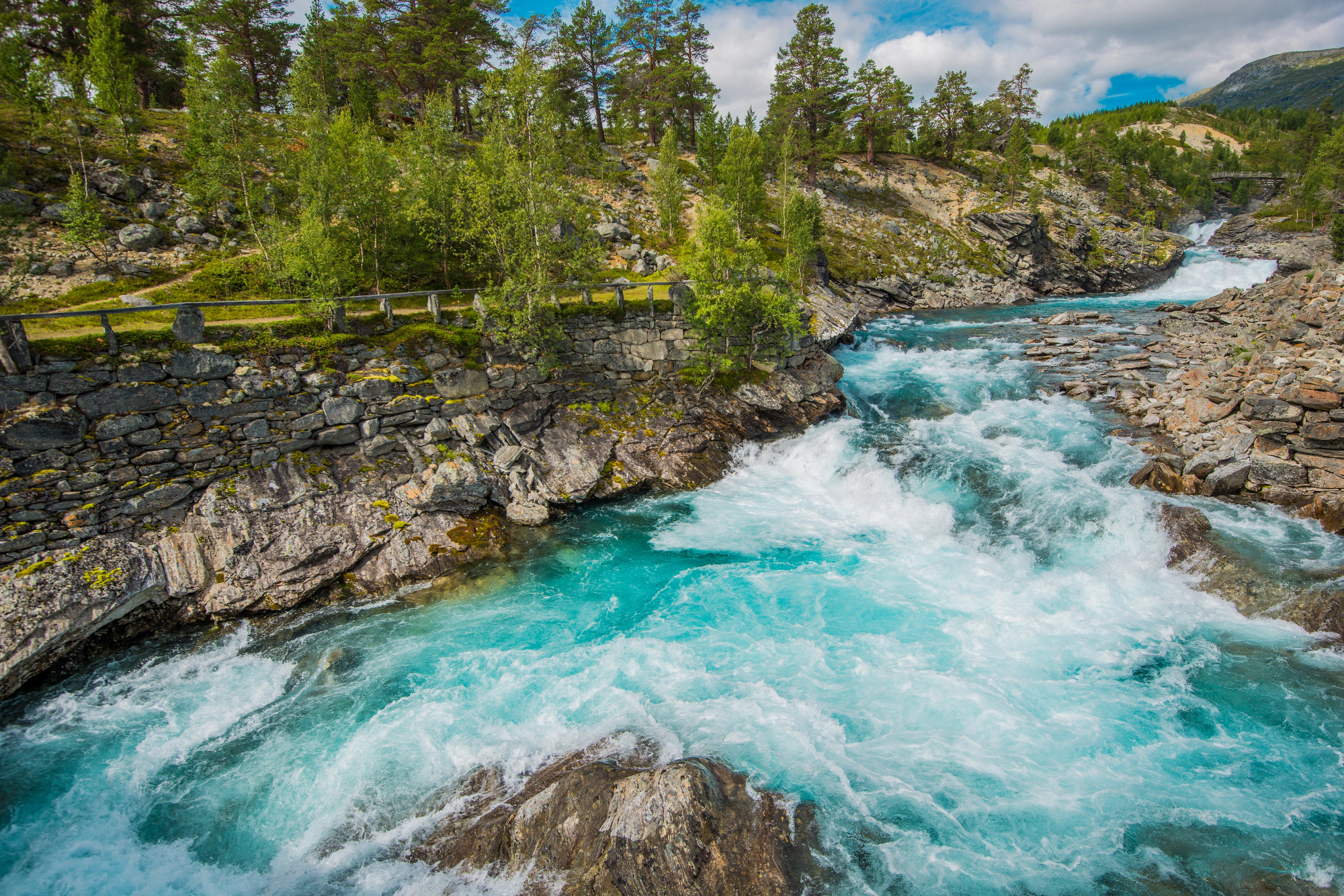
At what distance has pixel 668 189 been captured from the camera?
42312mm

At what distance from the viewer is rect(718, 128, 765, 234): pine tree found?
4234 cm

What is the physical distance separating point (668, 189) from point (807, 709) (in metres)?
40.5

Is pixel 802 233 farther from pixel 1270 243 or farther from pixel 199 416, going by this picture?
pixel 1270 243

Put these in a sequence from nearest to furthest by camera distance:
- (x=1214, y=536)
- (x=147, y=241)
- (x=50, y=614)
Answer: (x=50, y=614)
(x=1214, y=536)
(x=147, y=241)

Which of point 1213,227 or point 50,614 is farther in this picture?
point 1213,227

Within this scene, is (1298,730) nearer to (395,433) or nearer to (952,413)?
(952,413)

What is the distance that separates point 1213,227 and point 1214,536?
10545 centimetres

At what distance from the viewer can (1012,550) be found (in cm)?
1552

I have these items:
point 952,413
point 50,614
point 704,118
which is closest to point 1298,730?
point 952,413

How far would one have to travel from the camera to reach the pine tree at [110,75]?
2739 cm

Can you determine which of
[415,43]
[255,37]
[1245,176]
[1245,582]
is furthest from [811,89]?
[1245,176]

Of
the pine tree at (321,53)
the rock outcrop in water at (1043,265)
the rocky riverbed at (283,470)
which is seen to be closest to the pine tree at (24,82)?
the pine tree at (321,53)

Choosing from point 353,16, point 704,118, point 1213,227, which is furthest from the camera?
point 1213,227

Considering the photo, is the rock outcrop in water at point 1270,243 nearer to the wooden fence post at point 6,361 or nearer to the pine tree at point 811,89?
the pine tree at point 811,89
